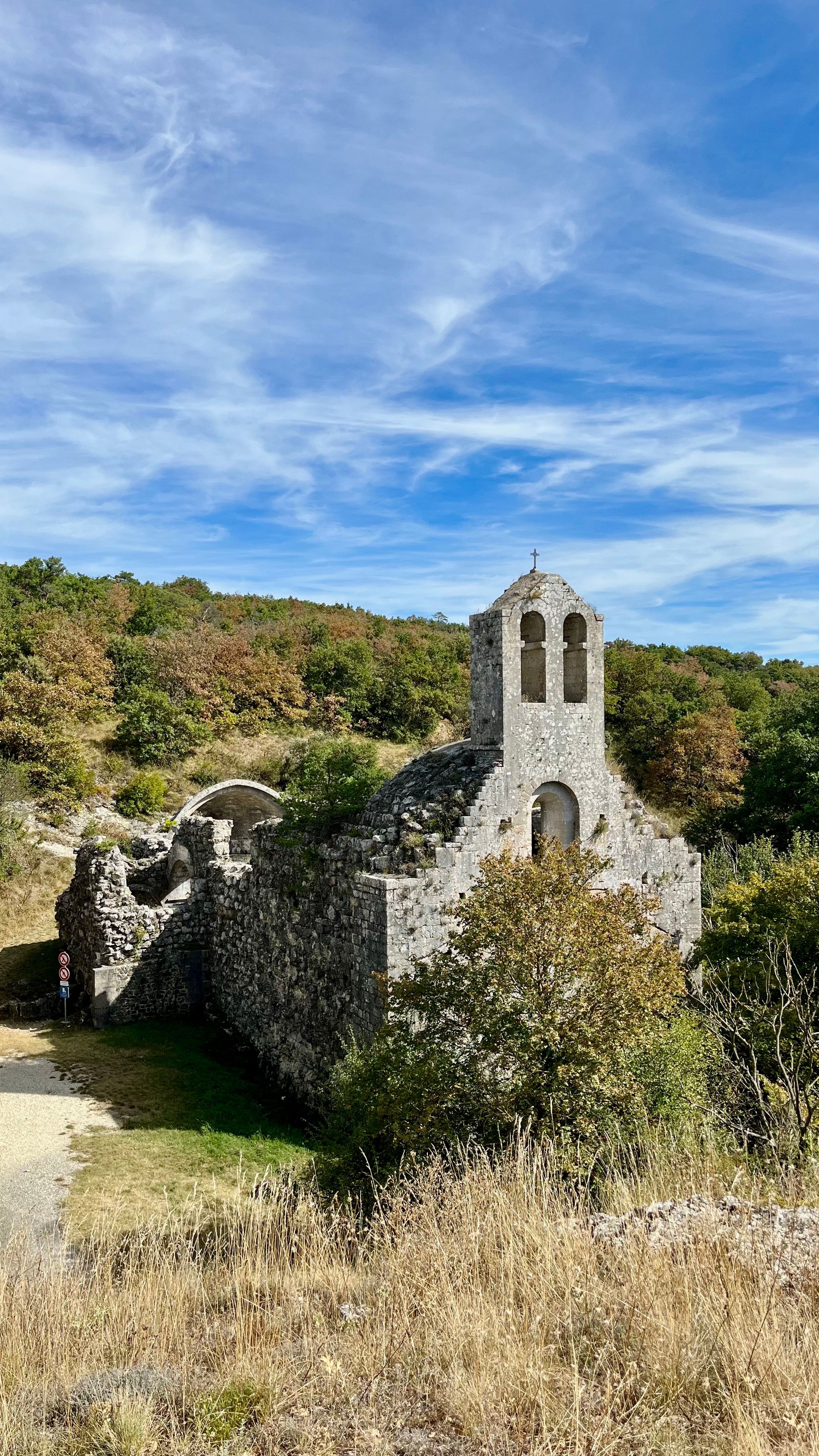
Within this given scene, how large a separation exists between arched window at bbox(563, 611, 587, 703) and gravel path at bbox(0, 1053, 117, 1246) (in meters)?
9.12

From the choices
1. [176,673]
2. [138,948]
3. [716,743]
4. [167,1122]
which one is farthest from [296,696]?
[167,1122]

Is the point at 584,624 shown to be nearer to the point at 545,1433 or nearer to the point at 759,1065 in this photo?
the point at 759,1065

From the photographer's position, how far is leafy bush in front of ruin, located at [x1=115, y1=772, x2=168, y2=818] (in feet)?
104

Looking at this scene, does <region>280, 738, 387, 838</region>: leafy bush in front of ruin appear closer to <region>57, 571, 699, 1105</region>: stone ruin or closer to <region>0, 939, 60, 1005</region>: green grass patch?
<region>57, 571, 699, 1105</region>: stone ruin

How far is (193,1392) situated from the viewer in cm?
431

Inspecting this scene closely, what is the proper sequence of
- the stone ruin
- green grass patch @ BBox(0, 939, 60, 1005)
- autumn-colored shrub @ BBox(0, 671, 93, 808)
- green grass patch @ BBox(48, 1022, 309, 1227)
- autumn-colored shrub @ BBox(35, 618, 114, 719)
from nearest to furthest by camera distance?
1. green grass patch @ BBox(48, 1022, 309, 1227)
2. the stone ruin
3. green grass patch @ BBox(0, 939, 60, 1005)
4. autumn-colored shrub @ BBox(0, 671, 93, 808)
5. autumn-colored shrub @ BBox(35, 618, 114, 719)

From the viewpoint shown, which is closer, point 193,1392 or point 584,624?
point 193,1392

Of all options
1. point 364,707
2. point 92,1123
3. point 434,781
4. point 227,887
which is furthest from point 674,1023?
point 364,707

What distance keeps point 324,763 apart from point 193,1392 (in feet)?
100

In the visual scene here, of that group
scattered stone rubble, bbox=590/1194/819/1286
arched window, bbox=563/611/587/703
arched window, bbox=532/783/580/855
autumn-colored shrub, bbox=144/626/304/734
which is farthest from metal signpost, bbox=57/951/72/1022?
autumn-colored shrub, bbox=144/626/304/734

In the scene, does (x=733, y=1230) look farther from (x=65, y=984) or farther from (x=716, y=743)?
(x=716, y=743)

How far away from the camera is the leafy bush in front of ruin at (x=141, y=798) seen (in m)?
31.7

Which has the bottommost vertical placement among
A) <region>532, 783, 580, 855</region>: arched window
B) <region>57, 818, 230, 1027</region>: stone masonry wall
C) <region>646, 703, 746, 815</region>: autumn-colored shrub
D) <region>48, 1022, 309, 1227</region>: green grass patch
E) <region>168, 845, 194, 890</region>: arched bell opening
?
<region>48, 1022, 309, 1227</region>: green grass patch

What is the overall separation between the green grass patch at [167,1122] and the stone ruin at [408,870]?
1.98ft
